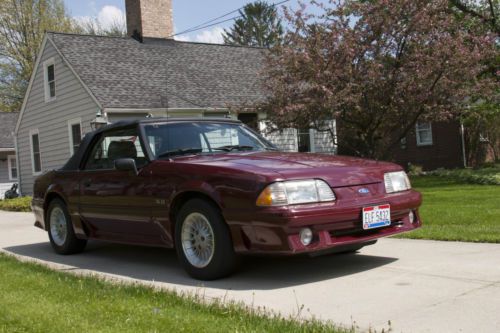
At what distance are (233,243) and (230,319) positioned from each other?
124cm

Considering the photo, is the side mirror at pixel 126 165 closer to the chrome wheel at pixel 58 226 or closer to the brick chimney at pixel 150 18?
the chrome wheel at pixel 58 226

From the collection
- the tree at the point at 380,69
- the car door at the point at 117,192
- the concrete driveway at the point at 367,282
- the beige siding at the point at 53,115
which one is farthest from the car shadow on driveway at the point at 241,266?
the beige siding at the point at 53,115

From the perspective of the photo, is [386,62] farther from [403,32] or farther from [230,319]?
[230,319]

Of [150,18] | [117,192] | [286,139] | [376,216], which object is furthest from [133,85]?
[376,216]

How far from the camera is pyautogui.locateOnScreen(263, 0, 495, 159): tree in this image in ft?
41.9

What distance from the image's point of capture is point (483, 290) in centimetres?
448

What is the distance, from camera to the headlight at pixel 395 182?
5.62 metres

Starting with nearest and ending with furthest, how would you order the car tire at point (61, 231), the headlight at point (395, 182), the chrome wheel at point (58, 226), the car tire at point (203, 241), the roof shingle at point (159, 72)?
1. the car tire at point (203, 241)
2. the headlight at point (395, 182)
3. the car tire at point (61, 231)
4. the chrome wheel at point (58, 226)
5. the roof shingle at point (159, 72)

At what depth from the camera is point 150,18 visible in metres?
21.9

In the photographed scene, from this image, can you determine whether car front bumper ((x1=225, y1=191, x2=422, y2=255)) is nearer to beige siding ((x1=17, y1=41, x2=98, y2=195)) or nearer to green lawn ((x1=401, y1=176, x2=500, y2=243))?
green lawn ((x1=401, y1=176, x2=500, y2=243))

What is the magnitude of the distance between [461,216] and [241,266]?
462 cm

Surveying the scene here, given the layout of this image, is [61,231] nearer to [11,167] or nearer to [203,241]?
[203,241]

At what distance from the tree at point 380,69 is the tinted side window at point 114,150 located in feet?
21.0

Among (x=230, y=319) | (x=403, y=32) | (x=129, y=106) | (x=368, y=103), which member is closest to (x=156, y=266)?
(x=230, y=319)
